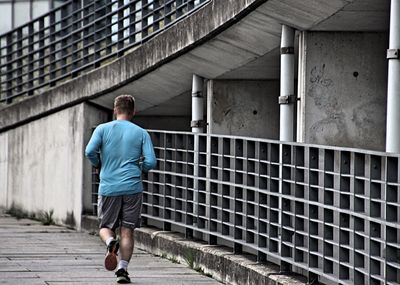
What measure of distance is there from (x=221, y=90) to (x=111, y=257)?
5229mm

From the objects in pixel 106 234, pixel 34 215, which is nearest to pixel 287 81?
pixel 106 234

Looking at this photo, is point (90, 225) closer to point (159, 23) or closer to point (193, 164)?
point (159, 23)

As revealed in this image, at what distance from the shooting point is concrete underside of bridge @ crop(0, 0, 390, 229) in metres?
12.4

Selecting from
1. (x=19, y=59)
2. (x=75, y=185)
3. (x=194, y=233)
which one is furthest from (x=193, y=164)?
(x=19, y=59)

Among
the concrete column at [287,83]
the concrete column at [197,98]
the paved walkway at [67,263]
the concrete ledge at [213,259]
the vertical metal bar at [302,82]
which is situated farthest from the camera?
the concrete column at [197,98]

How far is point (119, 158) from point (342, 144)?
2.44m

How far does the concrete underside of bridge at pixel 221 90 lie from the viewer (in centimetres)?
1241

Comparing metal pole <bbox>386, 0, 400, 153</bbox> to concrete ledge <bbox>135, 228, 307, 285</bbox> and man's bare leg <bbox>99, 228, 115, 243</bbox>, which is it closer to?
concrete ledge <bbox>135, 228, 307, 285</bbox>

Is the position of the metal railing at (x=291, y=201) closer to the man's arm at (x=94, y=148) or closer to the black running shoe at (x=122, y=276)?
the black running shoe at (x=122, y=276)

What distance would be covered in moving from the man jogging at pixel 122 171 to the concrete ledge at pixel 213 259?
2.88 ft

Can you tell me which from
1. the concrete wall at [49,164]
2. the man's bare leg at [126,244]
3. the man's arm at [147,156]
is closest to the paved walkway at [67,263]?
the man's bare leg at [126,244]

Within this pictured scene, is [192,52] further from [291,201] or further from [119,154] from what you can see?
[291,201]

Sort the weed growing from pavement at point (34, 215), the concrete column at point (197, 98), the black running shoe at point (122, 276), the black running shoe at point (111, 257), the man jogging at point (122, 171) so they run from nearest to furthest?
the black running shoe at point (111, 257) → the black running shoe at point (122, 276) → the man jogging at point (122, 171) → the concrete column at point (197, 98) → the weed growing from pavement at point (34, 215)

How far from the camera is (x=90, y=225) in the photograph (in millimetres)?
17312
